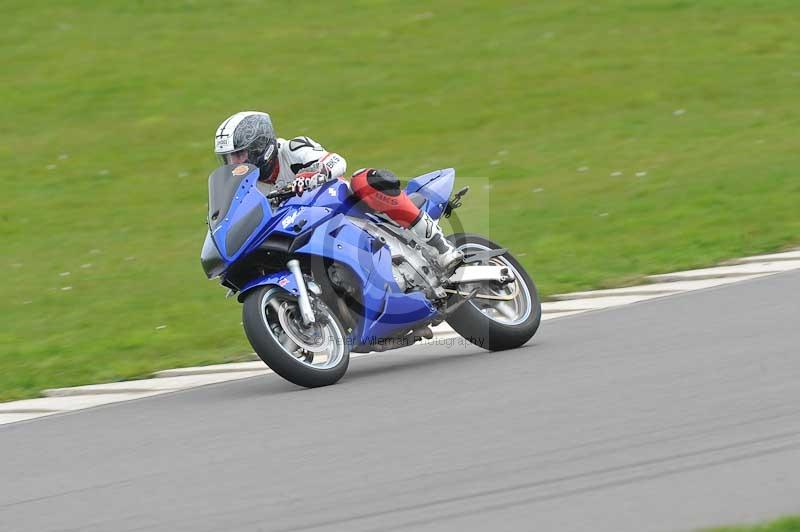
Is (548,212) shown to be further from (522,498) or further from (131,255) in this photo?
(522,498)

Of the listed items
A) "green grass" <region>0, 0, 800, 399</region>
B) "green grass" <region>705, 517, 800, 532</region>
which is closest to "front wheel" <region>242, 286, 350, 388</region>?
"green grass" <region>0, 0, 800, 399</region>

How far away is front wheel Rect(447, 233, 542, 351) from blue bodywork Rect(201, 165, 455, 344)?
12.2 inches

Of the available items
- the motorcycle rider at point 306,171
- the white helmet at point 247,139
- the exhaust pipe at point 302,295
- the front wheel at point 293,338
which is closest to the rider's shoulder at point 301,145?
the motorcycle rider at point 306,171

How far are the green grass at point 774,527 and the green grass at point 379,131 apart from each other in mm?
5322

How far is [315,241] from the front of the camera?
309 inches

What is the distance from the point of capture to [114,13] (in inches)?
1040

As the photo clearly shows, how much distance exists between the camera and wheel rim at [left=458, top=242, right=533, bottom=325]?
334 inches

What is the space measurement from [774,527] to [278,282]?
12.3ft

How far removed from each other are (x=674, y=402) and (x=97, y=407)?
3.57 meters

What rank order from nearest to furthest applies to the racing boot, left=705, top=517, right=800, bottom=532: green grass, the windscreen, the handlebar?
1. left=705, top=517, right=800, bottom=532: green grass
2. the windscreen
3. the handlebar
4. the racing boot

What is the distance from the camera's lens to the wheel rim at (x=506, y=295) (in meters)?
8.48

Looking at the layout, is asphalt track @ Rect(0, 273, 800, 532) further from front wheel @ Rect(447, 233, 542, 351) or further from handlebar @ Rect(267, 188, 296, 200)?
handlebar @ Rect(267, 188, 296, 200)

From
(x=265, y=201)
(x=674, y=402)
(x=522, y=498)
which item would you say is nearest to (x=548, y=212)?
(x=265, y=201)

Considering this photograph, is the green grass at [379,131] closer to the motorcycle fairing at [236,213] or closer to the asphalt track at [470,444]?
the motorcycle fairing at [236,213]
